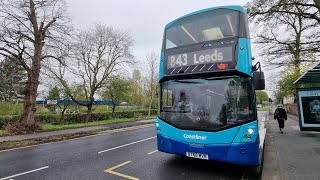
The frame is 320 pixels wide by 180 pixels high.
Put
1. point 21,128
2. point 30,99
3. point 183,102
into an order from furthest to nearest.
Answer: point 30,99, point 21,128, point 183,102

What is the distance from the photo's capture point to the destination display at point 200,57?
6160mm

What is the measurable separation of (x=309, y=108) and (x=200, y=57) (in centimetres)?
945

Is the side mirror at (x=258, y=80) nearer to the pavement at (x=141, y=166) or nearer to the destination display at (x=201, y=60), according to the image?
the destination display at (x=201, y=60)

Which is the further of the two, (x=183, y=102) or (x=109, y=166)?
(x=109, y=166)

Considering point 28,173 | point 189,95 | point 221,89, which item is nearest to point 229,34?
point 221,89

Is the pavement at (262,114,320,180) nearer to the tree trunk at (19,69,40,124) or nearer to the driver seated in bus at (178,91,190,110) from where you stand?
the driver seated in bus at (178,91,190,110)

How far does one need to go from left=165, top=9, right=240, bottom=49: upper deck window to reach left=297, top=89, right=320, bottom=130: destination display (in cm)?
875

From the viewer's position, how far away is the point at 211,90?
622 cm

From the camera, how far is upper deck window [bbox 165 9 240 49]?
6484 mm

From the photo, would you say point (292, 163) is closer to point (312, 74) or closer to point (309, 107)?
point (312, 74)

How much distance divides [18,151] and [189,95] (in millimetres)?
7548

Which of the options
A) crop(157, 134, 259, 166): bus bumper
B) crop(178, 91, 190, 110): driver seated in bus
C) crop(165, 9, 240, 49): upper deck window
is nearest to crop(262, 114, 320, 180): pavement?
crop(157, 134, 259, 166): bus bumper

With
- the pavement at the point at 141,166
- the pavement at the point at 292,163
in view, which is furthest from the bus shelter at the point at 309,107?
the pavement at the point at 141,166

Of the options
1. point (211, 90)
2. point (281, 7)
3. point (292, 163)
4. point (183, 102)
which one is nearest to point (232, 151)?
point (211, 90)
